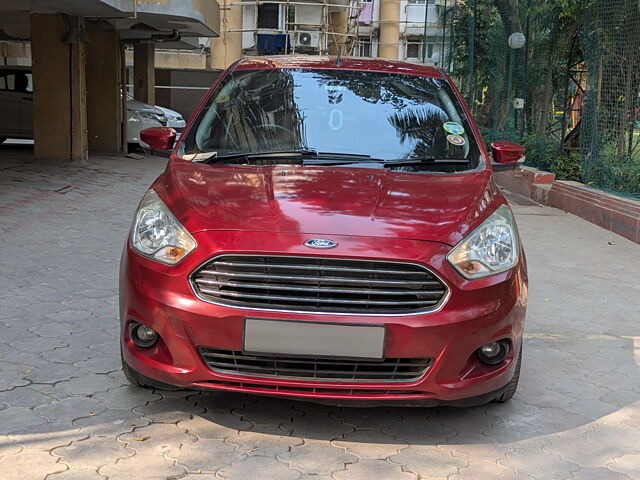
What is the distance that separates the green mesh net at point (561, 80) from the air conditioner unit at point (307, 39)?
15.5 meters

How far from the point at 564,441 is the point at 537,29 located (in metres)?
11.3

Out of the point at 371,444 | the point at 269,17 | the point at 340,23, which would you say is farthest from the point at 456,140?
the point at 340,23

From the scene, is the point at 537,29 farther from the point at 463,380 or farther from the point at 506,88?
the point at 463,380

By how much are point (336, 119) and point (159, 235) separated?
1.51 m

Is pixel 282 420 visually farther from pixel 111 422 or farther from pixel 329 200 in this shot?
pixel 329 200

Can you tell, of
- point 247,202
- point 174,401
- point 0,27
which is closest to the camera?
point 247,202

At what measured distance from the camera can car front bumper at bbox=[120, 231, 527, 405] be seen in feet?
10.3

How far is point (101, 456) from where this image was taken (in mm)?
3203

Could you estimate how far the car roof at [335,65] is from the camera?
497 centimetres

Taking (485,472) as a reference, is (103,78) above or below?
above

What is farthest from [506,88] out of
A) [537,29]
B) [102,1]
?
[102,1]

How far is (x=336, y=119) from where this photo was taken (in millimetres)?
4531

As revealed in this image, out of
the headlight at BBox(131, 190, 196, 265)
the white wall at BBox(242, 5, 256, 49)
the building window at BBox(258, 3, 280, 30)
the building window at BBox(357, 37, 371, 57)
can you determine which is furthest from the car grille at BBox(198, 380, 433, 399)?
the building window at BBox(357, 37, 371, 57)

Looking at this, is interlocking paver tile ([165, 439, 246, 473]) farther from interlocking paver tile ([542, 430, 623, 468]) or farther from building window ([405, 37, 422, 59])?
building window ([405, 37, 422, 59])
